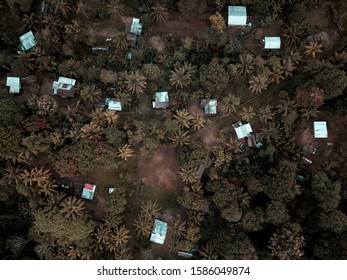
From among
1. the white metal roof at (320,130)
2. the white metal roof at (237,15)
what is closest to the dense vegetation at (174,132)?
the white metal roof at (237,15)

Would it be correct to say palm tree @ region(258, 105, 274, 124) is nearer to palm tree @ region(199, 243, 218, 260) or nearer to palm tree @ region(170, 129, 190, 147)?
palm tree @ region(170, 129, 190, 147)

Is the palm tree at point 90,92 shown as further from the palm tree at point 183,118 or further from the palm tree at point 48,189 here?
the palm tree at point 48,189

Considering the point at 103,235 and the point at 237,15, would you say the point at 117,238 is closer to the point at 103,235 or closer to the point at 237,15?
the point at 103,235

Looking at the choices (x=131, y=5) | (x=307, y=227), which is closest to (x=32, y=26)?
(x=131, y=5)

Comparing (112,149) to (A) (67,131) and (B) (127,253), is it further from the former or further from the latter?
(B) (127,253)

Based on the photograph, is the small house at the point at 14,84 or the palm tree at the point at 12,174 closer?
the palm tree at the point at 12,174

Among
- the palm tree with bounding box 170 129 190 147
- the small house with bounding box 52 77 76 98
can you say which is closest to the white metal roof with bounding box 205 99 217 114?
the palm tree with bounding box 170 129 190 147
